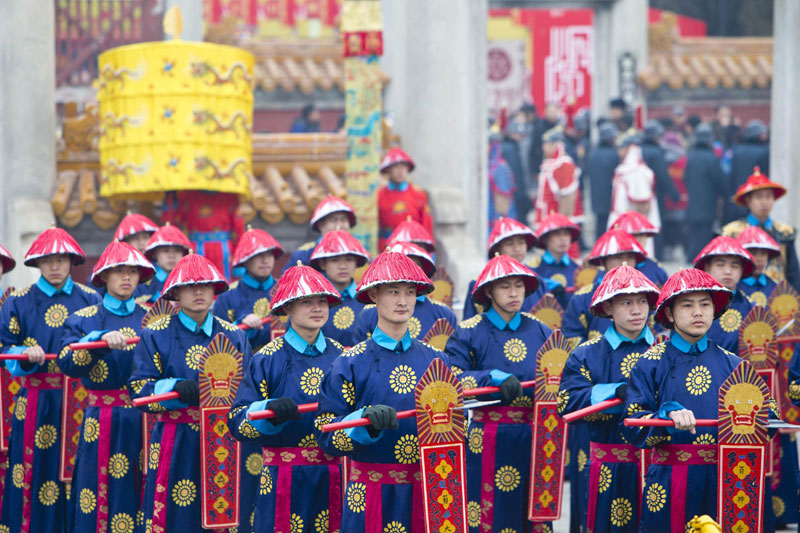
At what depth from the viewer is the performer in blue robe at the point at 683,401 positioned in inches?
254

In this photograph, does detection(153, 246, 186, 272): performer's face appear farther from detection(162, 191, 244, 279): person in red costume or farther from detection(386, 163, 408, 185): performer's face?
detection(386, 163, 408, 185): performer's face

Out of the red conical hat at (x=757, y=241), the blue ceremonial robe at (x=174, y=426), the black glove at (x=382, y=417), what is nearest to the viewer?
the black glove at (x=382, y=417)

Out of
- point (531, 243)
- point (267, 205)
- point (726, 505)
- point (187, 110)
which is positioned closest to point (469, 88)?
point (267, 205)

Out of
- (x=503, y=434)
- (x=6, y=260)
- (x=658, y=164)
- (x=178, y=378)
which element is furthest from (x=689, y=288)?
(x=658, y=164)

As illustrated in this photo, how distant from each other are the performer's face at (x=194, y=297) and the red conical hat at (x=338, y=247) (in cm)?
173

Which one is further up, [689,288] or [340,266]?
[689,288]

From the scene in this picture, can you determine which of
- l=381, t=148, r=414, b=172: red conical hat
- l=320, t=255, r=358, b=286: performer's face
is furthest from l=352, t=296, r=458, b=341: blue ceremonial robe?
l=381, t=148, r=414, b=172: red conical hat

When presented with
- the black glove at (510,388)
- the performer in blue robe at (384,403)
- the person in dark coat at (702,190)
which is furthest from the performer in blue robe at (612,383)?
the person in dark coat at (702,190)

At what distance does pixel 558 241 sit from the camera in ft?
35.7

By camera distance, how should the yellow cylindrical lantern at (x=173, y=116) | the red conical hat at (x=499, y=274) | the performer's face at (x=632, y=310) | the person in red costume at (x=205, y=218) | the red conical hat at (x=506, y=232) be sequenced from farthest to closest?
1. the person in red costume at (x=205, y=218)
2. the yellow cylindrical lantern at (x=173, y=116)
3. the red conical hat at (x=506, y=232)
4. the red conical hat at (x=499, y=274)
5. the performer's face at (x=632, y=310)

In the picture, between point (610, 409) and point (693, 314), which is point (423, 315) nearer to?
point (610, 409)

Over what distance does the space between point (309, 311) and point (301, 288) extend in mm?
141

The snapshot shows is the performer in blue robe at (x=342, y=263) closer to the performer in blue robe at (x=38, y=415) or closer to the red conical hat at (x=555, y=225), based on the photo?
the performer in blue robe at (x=38, y=415)

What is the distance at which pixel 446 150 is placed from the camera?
553 inches
